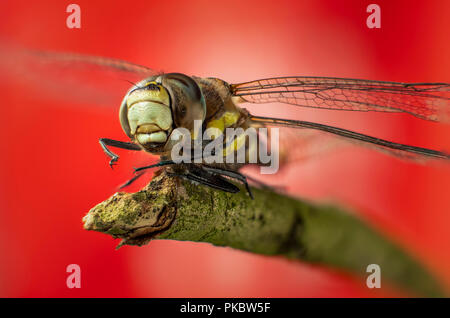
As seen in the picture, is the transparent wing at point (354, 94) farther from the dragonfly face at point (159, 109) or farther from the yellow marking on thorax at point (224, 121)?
the dragonfly face at point (159, 109)

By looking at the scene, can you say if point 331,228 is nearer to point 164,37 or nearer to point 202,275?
point 202,275

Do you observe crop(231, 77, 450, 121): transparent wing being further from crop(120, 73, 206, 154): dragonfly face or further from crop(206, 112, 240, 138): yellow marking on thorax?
crop(120, 73, 206, 154): dragonfly face

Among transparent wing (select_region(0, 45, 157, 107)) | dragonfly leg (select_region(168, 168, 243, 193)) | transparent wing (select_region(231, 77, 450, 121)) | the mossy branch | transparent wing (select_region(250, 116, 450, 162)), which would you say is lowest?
the mossy branch

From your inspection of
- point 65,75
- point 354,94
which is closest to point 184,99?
point 354,94

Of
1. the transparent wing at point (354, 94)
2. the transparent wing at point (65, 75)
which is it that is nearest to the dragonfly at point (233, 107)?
the transparent wing at point (354, 94)

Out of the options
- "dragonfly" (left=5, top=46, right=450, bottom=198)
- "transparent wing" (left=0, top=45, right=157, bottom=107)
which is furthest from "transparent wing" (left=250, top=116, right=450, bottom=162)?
"transparent wing" (left=0, top=45, right=157, bottom=107)

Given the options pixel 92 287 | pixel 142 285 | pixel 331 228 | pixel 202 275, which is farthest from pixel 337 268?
pixel 92 287
